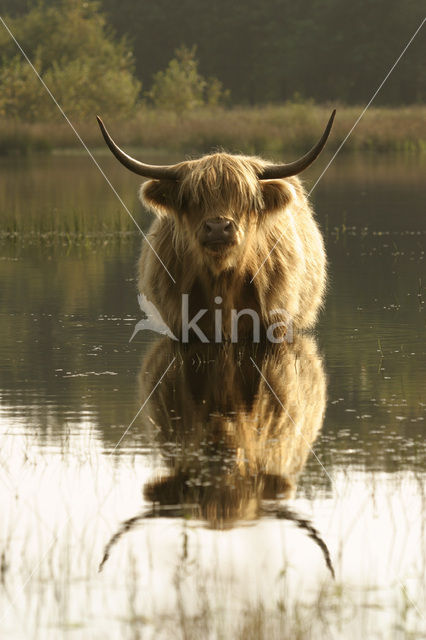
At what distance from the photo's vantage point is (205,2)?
225 ft

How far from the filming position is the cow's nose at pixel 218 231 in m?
7.46

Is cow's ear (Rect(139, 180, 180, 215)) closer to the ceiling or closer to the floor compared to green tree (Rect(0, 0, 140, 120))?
closer to the floor

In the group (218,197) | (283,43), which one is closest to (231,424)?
(218,197)

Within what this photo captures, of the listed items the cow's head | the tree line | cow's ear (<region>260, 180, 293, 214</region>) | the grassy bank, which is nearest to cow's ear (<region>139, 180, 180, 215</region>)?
the cow's head

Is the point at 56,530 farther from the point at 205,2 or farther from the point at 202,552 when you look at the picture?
the point at 205,2

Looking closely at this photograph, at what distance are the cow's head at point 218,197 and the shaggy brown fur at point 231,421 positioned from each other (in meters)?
0.62

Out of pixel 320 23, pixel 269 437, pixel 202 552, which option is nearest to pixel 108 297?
pixel 269 437

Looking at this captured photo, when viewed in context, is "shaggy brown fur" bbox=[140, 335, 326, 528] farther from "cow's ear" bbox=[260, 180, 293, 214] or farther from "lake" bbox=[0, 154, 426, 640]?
"cow's ear" bbox=[260, 180, 293, 214]

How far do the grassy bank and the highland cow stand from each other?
25.9m

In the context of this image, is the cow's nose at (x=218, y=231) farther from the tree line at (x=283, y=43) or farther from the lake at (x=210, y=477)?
the tree line at (x=283, y=43)

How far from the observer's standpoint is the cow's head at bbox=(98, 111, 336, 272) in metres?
7.57

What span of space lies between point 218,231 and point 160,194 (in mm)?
737

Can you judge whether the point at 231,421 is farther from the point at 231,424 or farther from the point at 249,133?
the point at 249,133

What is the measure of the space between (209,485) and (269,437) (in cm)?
84
